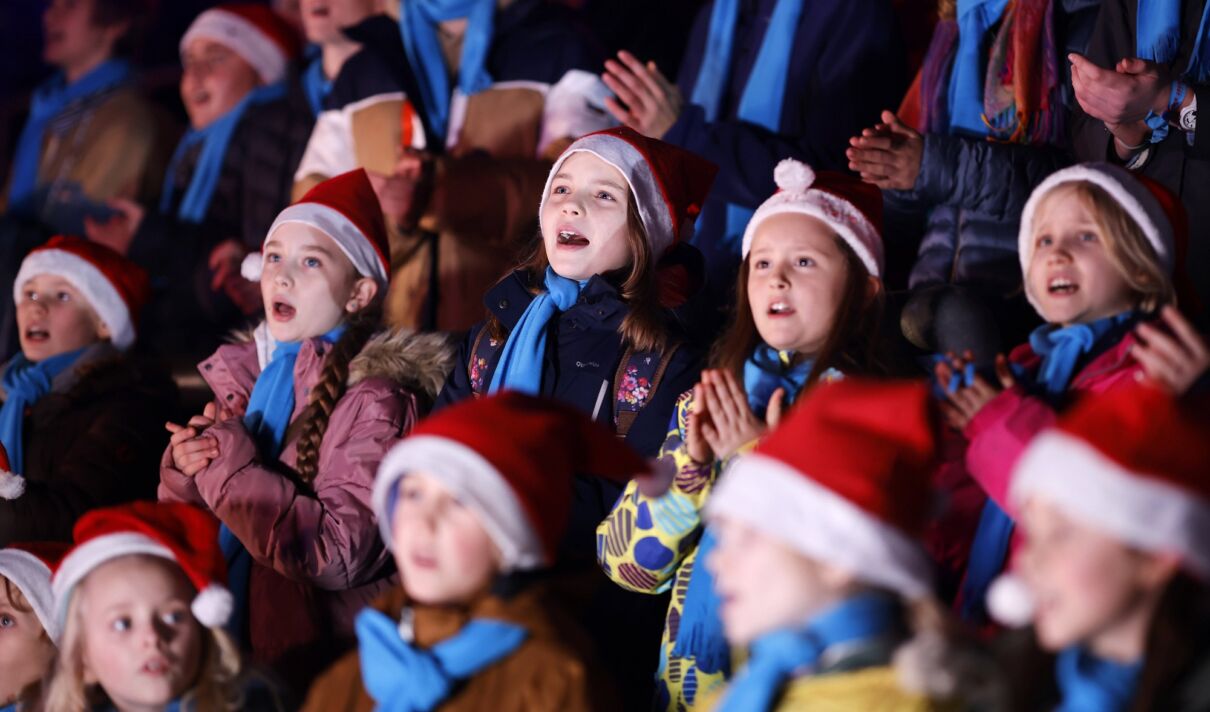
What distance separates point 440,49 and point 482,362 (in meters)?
1.96

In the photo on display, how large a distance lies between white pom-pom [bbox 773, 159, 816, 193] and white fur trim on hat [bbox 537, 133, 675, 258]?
1.59ft

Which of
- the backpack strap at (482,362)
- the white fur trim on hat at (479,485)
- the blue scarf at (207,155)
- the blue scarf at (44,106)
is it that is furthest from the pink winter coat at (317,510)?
the blue scarf at (44,106)

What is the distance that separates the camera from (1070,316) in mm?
2992

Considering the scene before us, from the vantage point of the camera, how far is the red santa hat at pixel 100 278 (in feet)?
15.4

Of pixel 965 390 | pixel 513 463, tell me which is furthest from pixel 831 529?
pixel 965 390

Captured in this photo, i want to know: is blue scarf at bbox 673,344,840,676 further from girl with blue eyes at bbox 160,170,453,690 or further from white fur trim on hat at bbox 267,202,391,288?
white fur trim on hat at bbox 267,202,391,288

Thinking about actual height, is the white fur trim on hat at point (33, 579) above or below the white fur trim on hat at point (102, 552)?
below

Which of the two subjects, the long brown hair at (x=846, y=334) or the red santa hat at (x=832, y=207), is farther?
the red santa hat at (x=832, y=207)

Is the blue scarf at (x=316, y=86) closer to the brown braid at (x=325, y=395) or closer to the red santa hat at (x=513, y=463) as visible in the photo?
the brown braid at (x=325, y=395)

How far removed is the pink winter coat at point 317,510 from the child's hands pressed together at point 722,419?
917mm

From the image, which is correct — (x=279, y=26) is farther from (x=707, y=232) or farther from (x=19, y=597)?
(x=19, y=597)

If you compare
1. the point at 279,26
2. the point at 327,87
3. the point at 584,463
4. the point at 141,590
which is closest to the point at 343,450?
the point at 141,590

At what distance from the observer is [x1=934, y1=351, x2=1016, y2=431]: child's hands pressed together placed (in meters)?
2.89

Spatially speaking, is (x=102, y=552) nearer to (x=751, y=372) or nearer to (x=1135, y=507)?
(x=751, y=372)
